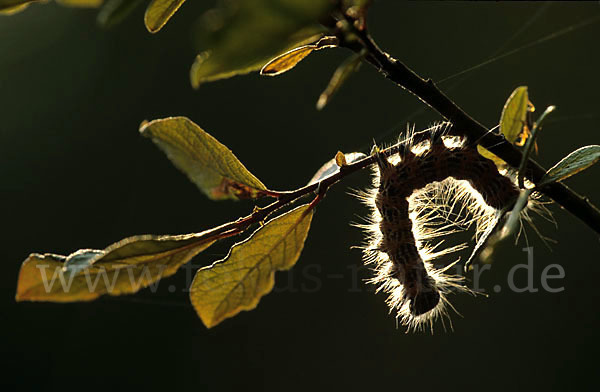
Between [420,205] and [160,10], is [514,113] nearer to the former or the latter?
[160,10]

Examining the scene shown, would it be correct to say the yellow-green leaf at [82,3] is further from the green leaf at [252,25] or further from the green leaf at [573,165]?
the green leaf at [573,165]

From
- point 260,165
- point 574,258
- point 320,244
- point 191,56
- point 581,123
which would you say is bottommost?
point 574,258

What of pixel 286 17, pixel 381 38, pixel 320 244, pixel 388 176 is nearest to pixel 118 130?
pixel 320 244

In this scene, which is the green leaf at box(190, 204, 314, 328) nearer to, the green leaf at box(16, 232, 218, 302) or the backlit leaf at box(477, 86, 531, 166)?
the green leaf at box(16, 232, 218, 302)

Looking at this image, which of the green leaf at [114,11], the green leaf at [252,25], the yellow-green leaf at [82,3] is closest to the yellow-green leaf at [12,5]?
the yellow-green leaf at [82,3]

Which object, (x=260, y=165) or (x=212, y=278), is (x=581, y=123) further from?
(x=212, y=278)

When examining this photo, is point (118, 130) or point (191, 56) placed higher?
point (191, 56)

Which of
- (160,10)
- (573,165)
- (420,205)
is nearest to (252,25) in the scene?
(160,10)
